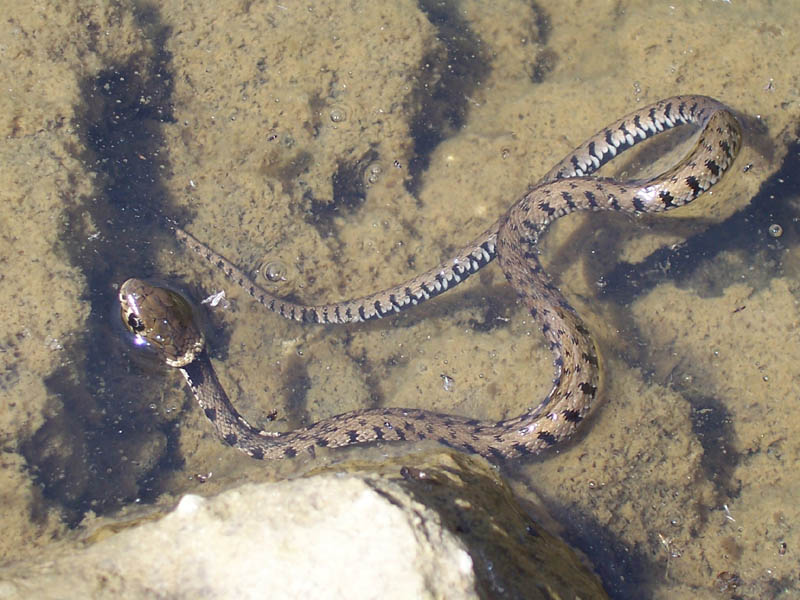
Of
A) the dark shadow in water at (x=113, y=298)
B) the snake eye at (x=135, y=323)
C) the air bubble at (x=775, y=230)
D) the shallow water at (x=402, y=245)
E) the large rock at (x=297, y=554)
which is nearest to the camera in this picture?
the large rock at (x=297, y=554)

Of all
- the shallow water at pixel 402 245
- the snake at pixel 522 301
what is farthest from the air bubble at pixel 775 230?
the snake at pixel 522 301

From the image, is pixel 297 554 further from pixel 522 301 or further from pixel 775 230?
pixel 775 230

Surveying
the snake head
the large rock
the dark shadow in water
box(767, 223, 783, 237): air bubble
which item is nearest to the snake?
the snake head

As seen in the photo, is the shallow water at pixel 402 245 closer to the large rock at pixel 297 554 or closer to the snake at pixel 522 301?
the snake at pixel 522 301

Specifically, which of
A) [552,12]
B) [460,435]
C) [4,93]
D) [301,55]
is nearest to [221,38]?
[301,55]

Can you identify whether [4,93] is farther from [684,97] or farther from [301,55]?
[684,97]

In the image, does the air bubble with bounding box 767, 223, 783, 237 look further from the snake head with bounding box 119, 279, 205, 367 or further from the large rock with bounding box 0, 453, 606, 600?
→ the snake head with bounding box 119, 279, 205, 367

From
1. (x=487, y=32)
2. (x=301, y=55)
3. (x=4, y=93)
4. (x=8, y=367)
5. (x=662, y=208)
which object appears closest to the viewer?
(x=8, y=367)

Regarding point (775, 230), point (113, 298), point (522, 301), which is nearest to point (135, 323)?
point (113, 298)
